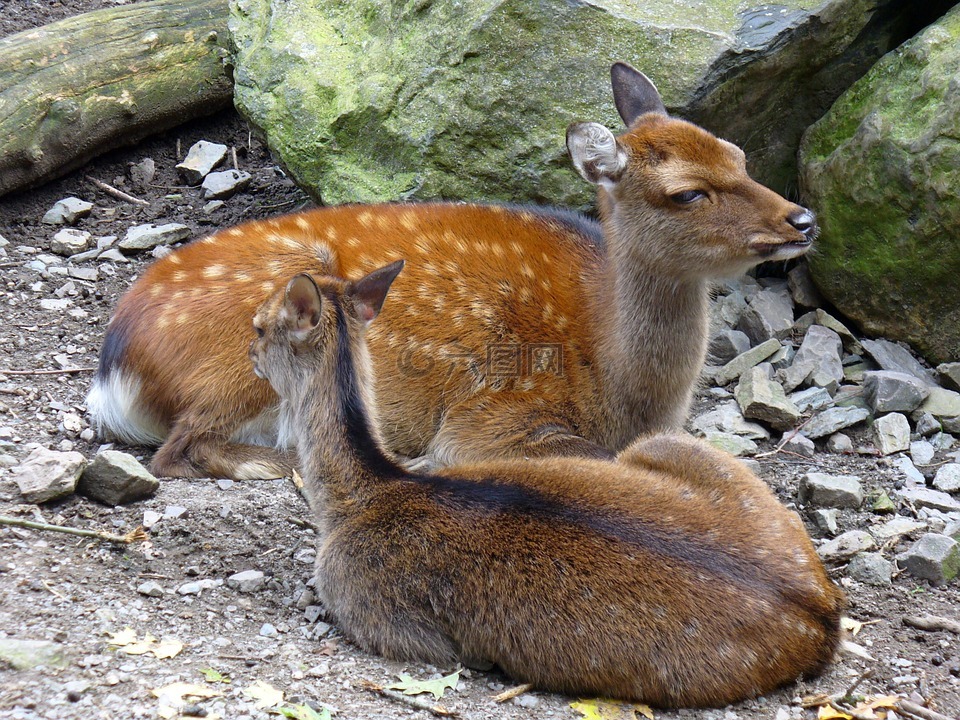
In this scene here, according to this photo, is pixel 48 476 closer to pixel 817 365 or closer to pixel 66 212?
pixel 66 212

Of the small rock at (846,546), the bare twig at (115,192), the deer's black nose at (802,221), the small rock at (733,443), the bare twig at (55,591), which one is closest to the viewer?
the bare twig at (55,591)

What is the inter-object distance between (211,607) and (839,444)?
3363 mm

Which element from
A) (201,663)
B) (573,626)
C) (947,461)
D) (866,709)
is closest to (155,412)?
(201,663)

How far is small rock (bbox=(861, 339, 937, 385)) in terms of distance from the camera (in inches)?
251

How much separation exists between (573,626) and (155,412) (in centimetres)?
283

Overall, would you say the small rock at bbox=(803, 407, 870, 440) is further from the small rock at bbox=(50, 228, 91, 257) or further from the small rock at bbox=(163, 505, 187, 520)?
the small rock at bbox=(50, 228, 91, 257)

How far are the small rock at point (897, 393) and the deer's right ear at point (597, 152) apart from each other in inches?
76.9

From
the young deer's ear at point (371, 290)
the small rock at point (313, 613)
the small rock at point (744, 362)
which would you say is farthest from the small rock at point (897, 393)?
the small rock at point (313, 613)

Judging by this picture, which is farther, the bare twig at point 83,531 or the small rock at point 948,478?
the small rock at point 948,478

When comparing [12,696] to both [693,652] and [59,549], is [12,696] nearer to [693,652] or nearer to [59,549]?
[59,549]

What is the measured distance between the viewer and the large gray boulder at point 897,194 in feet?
19.9

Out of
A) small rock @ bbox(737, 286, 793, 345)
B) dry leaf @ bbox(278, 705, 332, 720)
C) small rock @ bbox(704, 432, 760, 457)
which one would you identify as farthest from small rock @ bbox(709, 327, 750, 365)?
dry leaf @ bbox(278, 705, 332, 720)

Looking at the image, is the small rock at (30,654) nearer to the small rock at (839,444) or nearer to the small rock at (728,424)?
the small rock at (728,424)

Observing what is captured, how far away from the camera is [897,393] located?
6027mm
